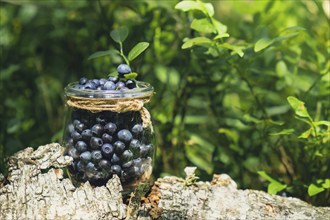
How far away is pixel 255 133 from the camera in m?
1.78

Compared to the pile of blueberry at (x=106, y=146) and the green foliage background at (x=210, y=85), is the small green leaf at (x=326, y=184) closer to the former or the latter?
the green foliage background at (x=210, y=85)

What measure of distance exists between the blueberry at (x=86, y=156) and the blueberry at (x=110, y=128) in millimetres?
70

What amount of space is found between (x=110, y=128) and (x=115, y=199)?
153mm

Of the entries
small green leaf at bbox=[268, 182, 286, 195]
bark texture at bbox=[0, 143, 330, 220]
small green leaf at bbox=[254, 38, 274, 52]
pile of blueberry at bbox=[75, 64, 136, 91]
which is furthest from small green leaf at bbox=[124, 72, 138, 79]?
small green leaf at bbox=[268, 182, 286, 195]

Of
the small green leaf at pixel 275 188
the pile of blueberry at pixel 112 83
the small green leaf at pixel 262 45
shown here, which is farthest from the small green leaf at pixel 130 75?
the small green leaf at pixel 275 188

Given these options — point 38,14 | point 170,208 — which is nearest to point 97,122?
point 170,208

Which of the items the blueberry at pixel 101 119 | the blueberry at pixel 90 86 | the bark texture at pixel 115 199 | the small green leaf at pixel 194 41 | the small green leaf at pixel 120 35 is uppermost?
the small green leaf at pixel 120 35

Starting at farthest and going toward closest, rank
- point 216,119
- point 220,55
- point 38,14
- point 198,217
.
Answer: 1. point 38,14
2. point 216,119
3. point 220,55
4. point 198,217

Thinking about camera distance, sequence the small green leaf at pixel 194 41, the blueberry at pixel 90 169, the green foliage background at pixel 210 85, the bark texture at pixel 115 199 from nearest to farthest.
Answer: the bark texture at pixel 115 199, the blueberry at pixel 90 169, the small green leaf at pixel 194 41, the green foliage background at pixel 210 85

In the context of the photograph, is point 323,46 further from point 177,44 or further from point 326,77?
point 177,44

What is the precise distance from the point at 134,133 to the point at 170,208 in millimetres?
184

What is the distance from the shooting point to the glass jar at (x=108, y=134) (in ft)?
4.00

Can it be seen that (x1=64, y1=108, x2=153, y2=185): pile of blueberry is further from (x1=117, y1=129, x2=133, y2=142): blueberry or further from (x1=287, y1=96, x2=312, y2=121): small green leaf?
(x1=287, y1=96, x2=312, y2=121): small green leaf

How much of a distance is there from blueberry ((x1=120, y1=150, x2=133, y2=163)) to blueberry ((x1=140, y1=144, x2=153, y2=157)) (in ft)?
0.12
